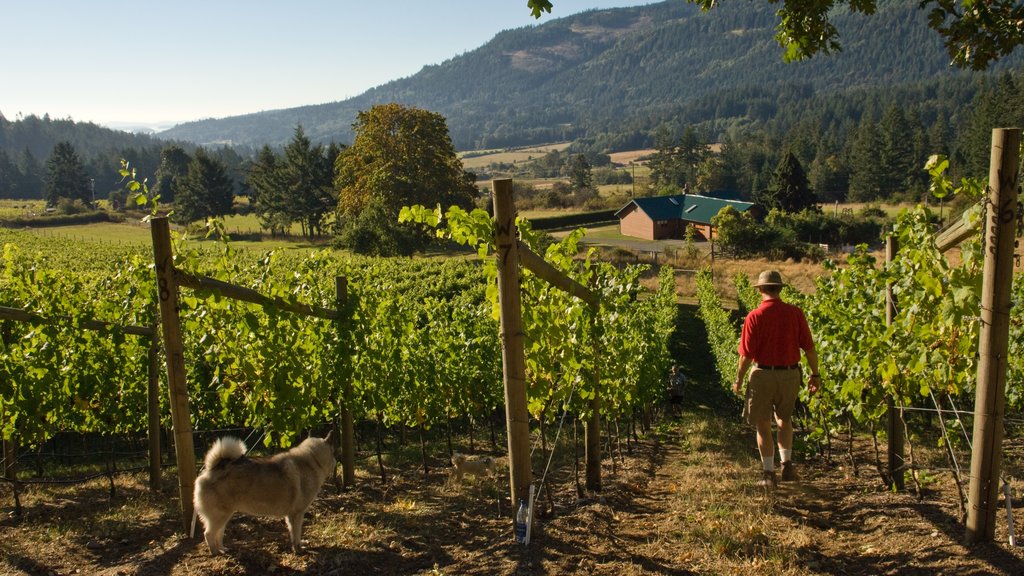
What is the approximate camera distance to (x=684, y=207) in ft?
206

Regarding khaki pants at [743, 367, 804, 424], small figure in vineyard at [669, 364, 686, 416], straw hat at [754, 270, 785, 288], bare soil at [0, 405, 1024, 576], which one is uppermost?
straw hat at [754, 270, 785, 288]

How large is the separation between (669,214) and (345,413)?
188 ft

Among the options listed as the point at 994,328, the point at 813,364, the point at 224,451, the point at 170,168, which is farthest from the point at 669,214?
the point at 170,168

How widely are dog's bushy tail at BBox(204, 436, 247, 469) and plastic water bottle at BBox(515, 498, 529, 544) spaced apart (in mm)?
1963

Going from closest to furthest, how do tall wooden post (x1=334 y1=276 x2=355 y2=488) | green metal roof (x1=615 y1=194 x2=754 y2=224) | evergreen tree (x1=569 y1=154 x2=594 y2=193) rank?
tall wooden post (x1=334 y1=276 x2=355 y2=488) → green metal roof (x1=615 y1=194 x2=754 y2=224) → evergreen tree (x1=569 y1=154 x2=594 y2=193)

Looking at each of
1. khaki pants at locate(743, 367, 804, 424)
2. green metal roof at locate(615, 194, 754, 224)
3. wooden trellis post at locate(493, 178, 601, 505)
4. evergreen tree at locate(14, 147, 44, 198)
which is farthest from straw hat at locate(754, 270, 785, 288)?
evergreen tree at locate(14, 147, 44, 198)

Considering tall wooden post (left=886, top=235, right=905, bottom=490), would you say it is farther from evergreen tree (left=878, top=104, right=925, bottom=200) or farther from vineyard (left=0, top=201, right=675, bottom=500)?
evergreen tree (left=878, top=104, right=925, bottom=200)

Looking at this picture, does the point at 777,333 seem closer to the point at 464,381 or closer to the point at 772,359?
the point at 772,359

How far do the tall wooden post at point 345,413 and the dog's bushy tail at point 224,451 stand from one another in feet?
6.72

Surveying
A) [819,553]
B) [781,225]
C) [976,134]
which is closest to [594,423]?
[819,553]

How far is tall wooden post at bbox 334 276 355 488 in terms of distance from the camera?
6867 millimetres

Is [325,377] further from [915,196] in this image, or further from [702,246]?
[915,196]

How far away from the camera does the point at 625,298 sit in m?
6.99

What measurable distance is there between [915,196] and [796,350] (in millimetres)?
80461
